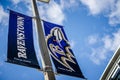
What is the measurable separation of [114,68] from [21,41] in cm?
534

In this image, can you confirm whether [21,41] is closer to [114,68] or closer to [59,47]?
[59,47]

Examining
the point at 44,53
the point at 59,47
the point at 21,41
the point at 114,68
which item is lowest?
the point at 114,68

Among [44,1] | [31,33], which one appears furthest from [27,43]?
[44,1]

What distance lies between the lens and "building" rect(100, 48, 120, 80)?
37.5ft

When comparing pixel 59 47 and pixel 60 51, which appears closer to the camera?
pixel 60 51

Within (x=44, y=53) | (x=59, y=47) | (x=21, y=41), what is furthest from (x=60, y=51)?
(x=21, y=41)

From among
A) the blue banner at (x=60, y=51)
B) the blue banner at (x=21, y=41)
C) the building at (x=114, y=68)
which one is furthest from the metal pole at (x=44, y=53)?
the building at (x=114, y=68)

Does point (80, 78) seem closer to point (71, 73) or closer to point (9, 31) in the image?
point (71, 73)

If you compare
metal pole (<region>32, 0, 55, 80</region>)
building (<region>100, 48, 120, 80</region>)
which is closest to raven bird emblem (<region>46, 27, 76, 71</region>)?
metal pole (<region>32, 0, 55, 80</region>)

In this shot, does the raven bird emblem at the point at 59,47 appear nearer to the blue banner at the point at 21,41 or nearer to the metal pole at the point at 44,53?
the metal pole at the point at 44,53

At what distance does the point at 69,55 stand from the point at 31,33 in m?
2.64

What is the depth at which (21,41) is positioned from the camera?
546 inches

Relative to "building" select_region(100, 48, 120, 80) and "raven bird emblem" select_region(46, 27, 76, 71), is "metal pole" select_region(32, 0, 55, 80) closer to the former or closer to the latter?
"raven bird emblem" select_region(46, 27, 76, 71)

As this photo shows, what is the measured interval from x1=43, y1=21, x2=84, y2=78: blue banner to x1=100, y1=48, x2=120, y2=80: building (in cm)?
198
